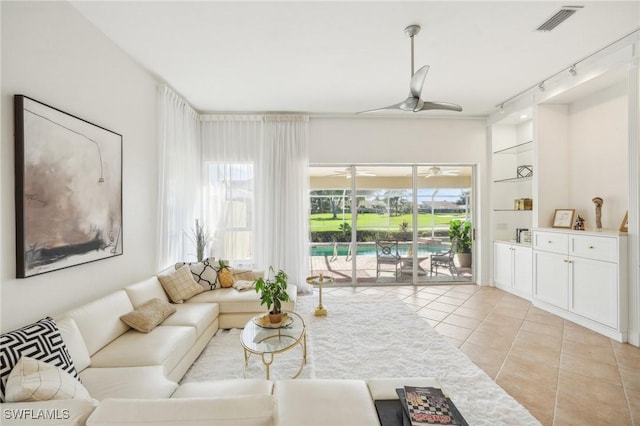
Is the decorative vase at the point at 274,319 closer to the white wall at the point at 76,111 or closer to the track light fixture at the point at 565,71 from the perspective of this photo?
the white wall at the point at 76,111

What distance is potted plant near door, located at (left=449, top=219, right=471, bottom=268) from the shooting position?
5.46m

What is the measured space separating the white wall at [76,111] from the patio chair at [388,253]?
3748 mm

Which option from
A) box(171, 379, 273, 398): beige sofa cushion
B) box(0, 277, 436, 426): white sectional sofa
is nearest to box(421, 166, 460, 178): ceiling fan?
box(0, 277, 436, 426): white sectional sofa

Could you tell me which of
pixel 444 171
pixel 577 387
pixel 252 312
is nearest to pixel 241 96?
pixel 252 312

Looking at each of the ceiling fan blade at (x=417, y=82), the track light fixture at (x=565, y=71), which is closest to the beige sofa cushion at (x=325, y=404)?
the ceiling fan blade at (x=417, y=82)

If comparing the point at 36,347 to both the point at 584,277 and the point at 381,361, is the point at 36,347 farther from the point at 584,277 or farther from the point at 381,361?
the point at 584,277

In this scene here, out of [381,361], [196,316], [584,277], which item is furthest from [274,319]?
[584,277]

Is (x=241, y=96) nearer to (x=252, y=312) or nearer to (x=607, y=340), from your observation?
(x=252, y=312)

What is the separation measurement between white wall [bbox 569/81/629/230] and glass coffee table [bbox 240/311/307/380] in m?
4.12

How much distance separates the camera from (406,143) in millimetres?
5270

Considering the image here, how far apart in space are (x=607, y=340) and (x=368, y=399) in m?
3.29

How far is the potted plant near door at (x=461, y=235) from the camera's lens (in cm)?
546

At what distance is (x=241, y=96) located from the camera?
4.33m

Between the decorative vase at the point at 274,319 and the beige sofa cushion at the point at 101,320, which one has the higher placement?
the beige sofa cushion at the point at 101,320
